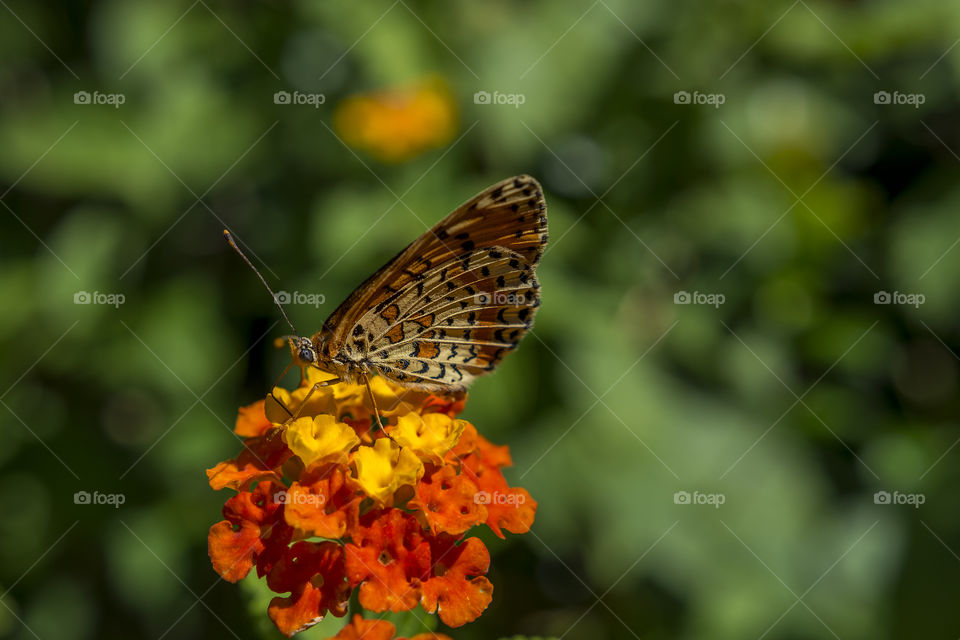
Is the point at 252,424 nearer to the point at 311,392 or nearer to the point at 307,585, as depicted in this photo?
the point at 311,392

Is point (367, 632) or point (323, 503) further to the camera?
point (323, 503)

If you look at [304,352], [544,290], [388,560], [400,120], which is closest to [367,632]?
[388,560]

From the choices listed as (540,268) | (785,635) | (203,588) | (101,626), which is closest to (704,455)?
(785,635)

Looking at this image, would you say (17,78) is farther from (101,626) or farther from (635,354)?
(635,354)

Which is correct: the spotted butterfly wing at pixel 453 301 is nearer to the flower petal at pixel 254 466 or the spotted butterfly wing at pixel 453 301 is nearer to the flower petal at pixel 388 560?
the flower petal at pixel 254 466

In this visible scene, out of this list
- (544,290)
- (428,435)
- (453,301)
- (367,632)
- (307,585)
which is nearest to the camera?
(367,632)

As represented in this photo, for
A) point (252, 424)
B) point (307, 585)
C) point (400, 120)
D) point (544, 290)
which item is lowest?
point (307, 585)
